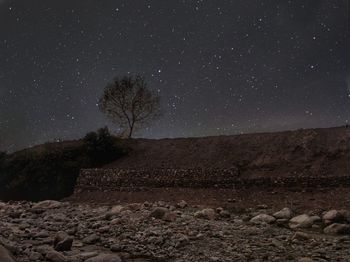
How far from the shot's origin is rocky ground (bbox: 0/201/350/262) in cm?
1211

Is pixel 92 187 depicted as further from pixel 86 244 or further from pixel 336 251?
pixel 336 251

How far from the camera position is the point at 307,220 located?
17000 mm

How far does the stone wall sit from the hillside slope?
41.8 inches

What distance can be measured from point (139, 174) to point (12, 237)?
615 inches

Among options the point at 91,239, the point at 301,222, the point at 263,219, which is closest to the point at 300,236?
the point at 301,222

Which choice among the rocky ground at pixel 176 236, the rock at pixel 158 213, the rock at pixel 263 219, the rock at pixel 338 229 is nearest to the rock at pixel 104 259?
the rocky ground at pixel 176 236

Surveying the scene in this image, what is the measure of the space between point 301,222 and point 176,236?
17.3 feet

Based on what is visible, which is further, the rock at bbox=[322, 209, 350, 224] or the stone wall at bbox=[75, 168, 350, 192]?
the stone wall at bbox=[75, 168, 350, 192]

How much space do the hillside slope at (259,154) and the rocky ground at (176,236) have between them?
7288mm

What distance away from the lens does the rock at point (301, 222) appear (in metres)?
16.7

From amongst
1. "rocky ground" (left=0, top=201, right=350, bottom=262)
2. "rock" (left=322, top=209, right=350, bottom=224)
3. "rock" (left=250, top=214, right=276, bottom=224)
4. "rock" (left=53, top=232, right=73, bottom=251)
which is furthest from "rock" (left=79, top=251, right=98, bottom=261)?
"rock" (left=322, top=209, right=350, bottom=224)

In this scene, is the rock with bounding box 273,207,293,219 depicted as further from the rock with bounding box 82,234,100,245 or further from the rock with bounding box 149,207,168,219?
the rock with bounding box 82,234,100,245

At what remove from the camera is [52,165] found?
3341cm

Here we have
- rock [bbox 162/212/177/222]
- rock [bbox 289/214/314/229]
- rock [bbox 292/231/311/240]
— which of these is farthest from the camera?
rock [bbox 162/212/177/222]
